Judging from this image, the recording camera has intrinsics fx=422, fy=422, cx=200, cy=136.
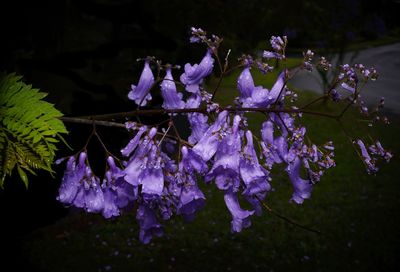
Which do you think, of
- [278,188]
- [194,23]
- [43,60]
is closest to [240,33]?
[194,23]

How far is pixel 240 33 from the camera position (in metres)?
4.43

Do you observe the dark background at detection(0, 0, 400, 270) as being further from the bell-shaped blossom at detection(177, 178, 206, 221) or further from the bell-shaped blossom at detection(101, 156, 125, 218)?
the bell-shaped blossom at detection(177, 178, 206, 221)

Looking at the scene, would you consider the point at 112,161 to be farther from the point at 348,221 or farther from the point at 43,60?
the point at 348,221

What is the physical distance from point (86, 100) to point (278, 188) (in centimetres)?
222

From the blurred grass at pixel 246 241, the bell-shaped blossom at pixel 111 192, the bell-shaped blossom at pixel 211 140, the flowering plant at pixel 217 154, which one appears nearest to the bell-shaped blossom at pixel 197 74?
the flowering plant at pixel 217 154

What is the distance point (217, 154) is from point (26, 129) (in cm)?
33

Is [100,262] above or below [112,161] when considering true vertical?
below

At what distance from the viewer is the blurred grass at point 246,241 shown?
321 cm

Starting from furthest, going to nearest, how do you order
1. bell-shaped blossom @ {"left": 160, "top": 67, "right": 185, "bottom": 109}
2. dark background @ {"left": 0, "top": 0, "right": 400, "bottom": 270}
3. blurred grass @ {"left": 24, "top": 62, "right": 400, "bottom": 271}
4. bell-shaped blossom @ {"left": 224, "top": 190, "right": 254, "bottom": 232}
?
blurred grass @ {"left": 24, "top": 62, "right": 400, "bottom": 271} → dark background @ {"left": 0, "top": 0, "right": 400, "bottom": 270} → bell-shaped blossom @ {"left": 160, "top": 67, "right": 185, "bottom": 109} → bell-shaped blossom @ {"left": 224, "top": 190, "right": 254, "bottom": 232}

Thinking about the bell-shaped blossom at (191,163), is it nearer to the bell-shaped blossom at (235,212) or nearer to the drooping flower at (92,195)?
the bell-shaped blossom at (235,212)

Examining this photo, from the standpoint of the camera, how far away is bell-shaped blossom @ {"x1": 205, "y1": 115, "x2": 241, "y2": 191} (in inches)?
29.3

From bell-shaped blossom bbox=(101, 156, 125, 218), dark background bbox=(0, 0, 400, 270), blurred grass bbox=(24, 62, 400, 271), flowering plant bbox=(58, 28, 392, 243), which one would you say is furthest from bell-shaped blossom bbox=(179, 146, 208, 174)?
blurred grass bbox=(24, 62, 400, 271)

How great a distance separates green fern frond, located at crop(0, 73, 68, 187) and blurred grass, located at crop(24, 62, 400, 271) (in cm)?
257

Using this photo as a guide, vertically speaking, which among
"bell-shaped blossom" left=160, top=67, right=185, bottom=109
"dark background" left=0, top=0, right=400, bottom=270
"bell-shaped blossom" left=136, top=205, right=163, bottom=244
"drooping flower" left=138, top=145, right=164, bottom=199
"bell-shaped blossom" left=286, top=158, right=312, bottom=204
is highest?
"bell-shaped blossom" left=160, top=67, right=185, bottom=109
